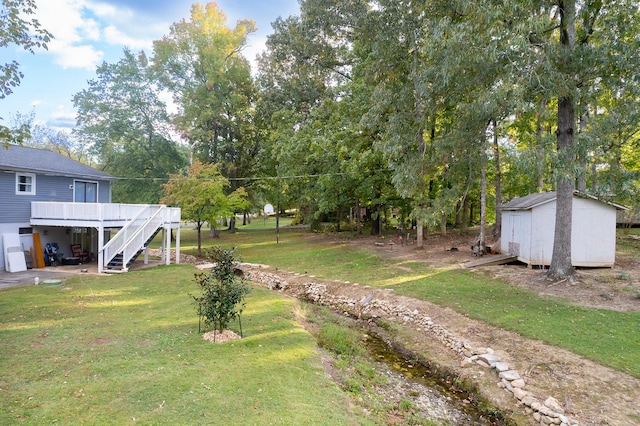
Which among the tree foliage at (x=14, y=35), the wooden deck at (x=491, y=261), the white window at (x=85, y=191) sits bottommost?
the wooden deck at (x=491, y=261)

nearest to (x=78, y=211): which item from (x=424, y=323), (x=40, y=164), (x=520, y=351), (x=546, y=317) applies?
(x=40, y=164)

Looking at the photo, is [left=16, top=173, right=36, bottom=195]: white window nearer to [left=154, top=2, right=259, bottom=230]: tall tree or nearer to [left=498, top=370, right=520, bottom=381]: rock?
[left=154, top=2, right=259, bottom=230]: tall tree

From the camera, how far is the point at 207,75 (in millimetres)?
30344

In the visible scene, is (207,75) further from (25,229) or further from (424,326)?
(424,326)

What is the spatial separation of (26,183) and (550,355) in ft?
64.9

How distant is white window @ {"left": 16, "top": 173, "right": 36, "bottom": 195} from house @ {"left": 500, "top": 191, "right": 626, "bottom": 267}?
21.0 meters

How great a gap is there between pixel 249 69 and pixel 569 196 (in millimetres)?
28131

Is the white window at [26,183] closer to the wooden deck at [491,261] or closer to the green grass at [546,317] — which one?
the green grass at [546,317]

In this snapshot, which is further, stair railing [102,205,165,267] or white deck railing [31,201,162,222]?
stair railing [102,205,165,267]

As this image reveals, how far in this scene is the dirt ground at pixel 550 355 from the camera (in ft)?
18.1

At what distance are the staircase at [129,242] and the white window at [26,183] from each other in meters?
4.31

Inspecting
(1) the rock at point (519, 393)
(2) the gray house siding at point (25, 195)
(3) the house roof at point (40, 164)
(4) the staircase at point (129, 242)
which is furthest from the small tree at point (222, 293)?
(2) the gray house siding at point (25, 195)

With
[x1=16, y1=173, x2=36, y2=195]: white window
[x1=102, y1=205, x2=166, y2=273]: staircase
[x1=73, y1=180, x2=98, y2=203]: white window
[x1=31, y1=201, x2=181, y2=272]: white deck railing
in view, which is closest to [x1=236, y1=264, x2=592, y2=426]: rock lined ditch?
[x1=102, y1=205, x2=166, y2=273]: staircase

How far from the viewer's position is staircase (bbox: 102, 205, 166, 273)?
14.9 meters
